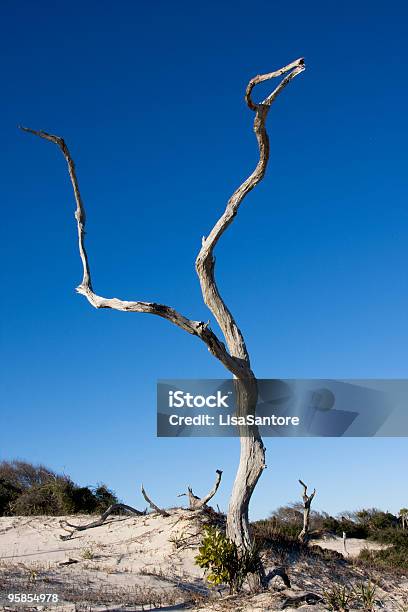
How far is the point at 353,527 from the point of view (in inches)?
1214

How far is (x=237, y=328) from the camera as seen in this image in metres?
10.6

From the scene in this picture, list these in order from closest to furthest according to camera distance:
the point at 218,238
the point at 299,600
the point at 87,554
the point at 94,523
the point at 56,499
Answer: the point at 299,600 → the point at 218,238 → the point at 87,554 → the point at 94,523 → the point at 56,499

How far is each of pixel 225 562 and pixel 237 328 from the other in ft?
11.5

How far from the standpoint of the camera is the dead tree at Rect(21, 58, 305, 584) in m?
10.1

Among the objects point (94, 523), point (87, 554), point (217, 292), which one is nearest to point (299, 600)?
point (217, 292)

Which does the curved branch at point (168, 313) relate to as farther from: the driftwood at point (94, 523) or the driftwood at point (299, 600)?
the driftwood at point (94, 523)

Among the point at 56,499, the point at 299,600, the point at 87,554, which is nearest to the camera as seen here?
the point at 299,600

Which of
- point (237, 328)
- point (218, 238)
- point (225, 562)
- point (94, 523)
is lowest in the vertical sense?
point (225, 562)

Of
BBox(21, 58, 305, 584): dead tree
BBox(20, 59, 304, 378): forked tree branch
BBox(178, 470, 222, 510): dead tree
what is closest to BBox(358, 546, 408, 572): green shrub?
BBox(178, 470, 222, 510): dead tree

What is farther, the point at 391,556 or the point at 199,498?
the point at 391,556

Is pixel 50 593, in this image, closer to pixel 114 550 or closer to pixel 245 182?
pixel 114 550

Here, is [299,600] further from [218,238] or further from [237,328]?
[218,238]

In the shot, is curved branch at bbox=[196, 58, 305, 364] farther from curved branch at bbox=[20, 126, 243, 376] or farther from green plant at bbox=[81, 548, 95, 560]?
green plant at bbox=[81, 548, 95, 560]

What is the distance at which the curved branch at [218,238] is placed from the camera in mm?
10453
